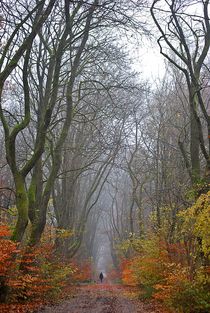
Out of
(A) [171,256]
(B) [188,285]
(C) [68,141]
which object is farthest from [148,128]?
(B) [188,285]

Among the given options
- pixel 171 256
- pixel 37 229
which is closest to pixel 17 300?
pixel 37 229

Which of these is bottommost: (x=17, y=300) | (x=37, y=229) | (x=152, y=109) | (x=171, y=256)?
(x=17, y=300)

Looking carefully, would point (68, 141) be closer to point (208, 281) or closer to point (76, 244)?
point (76, 244)

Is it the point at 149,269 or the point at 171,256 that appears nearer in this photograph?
the point at 171,256

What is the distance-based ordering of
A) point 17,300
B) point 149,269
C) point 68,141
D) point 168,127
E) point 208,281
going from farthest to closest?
point 68,141
point 168,127
point 149,269
point 17,300
point 208,281

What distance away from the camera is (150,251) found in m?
16.9

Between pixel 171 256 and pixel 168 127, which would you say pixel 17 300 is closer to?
pixel 171 256

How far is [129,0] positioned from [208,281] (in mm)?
8050

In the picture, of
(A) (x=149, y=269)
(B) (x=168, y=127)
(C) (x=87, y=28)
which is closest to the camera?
(C) (x=87, y=28)

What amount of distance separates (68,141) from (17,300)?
40.3ft

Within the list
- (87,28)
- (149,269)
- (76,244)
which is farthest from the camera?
(76,244)

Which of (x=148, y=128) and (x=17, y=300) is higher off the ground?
(x=148, y=128)

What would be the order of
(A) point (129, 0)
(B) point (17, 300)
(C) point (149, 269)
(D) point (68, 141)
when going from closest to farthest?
1. (A) point (129, 0)
2. (B) point (17, 300)
3. (C) point (149, 269)
4. (D) point (68, 141)

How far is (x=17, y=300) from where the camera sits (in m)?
12.7
